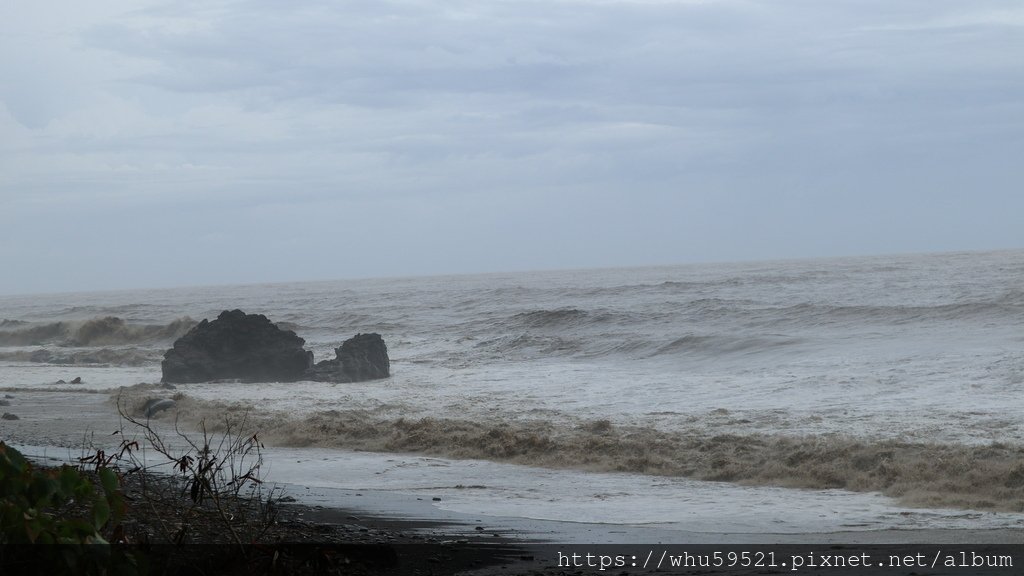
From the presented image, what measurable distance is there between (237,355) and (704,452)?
47.4 feet

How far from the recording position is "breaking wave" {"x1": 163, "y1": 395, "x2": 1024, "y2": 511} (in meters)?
8.77

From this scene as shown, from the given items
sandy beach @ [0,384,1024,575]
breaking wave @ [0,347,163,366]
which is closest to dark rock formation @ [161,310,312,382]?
breaking wave @ [0,347,163,366]

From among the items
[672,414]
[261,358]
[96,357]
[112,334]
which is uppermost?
[261,358]

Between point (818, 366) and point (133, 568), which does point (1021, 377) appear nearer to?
point (818, 366)

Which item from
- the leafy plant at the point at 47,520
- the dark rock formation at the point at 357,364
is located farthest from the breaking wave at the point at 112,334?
the leafy plant at the point at 47,520

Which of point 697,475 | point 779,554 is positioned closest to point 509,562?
point 779,554

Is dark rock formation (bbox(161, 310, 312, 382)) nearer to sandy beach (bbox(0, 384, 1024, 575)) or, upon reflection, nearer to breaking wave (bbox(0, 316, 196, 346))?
sandy beach (bbox(0, 384, 1024, 575))

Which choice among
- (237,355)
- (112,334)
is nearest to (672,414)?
(237,355)

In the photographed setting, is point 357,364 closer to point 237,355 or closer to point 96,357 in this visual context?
point 237,355

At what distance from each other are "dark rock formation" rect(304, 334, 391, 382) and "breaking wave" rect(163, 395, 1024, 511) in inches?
254

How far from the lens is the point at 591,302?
141 ft

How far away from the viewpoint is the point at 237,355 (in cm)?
2233

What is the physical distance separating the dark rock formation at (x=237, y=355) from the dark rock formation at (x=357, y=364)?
1.65 feet

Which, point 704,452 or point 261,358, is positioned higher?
point 261,358
